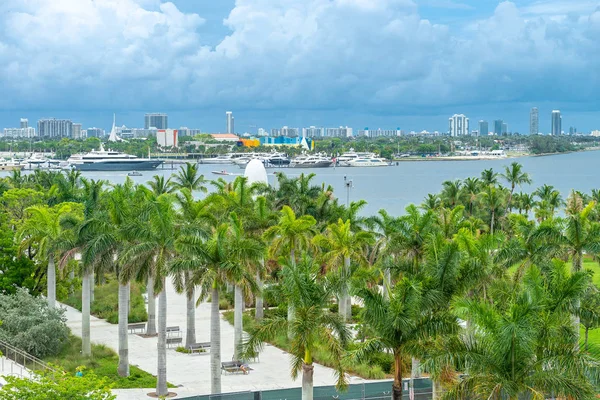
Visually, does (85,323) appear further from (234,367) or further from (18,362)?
(234,367)

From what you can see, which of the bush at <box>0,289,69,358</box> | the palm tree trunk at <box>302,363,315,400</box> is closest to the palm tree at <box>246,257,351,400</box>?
the palm tree trunk at <box>302,363,315,400</box>

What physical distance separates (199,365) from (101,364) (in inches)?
165

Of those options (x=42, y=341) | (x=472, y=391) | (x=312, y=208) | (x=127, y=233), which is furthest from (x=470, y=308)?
(x=312, y=208)

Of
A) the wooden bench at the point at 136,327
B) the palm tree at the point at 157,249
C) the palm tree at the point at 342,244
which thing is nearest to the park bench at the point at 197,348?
the wooden bench at the point at 136,327

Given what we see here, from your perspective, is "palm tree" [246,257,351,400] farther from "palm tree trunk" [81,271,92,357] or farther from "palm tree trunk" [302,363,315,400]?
"palm tree trunk" [81,271,92,357]

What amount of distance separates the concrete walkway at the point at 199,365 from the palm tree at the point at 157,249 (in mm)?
1863

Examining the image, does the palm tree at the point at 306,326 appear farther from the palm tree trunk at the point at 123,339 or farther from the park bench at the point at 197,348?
the park bench at the point at 197,348

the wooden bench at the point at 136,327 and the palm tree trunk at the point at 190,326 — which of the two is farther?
the wooden bench at the point at 136,327

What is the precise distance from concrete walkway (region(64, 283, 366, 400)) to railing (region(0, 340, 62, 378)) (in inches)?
139

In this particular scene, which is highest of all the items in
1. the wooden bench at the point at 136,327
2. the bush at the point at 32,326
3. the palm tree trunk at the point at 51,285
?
the palm tree trunk at the point at 51,285

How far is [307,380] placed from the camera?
26438 millimetres

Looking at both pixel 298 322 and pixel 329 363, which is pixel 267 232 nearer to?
pixel 329 363

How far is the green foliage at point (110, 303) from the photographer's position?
46562mm

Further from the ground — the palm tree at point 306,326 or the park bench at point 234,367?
the palm tree at point 306,326
